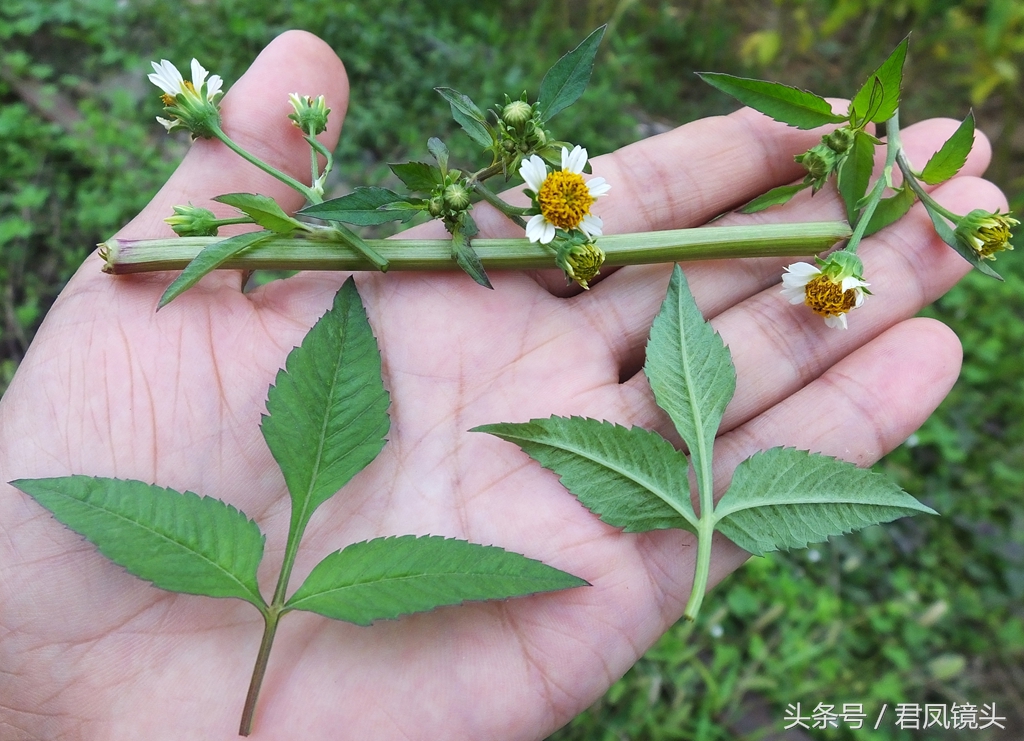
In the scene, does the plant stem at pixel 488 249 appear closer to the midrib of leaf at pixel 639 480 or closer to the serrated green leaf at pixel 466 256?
the serrated green leaf at pixel 466 256

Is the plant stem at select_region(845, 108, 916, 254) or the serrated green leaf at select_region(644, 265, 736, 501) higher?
the plant stem at select_region(845, 108, 916, 254)

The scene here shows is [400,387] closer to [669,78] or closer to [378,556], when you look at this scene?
[378,556]

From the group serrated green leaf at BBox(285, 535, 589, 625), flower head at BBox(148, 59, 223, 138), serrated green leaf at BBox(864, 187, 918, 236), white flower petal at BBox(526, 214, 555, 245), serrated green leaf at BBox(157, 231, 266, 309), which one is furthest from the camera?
serrated green leaf at BBox(864, 187, 918, 236)

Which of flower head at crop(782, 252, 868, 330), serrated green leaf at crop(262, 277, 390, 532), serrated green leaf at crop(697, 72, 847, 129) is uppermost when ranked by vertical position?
serrated green leaf at crop(697, 72, 847, 129)

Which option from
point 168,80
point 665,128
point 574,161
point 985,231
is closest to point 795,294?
point 985,231

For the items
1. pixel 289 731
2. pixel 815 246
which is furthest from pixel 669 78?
pixel 289 731

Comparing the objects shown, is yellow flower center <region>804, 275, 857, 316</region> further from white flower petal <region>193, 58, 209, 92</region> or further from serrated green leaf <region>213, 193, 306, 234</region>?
white flower petal <region>193, 58, 209, 92</region>

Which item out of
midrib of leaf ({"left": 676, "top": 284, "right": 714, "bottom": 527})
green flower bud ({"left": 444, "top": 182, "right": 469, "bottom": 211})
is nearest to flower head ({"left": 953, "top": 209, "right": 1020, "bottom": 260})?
midrib of leaf ({"left": 676, "top": 284, "right": 714, "bottom": 527})

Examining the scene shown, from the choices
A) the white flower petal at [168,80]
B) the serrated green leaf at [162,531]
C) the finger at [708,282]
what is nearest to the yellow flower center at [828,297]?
the finger at [708,282]
